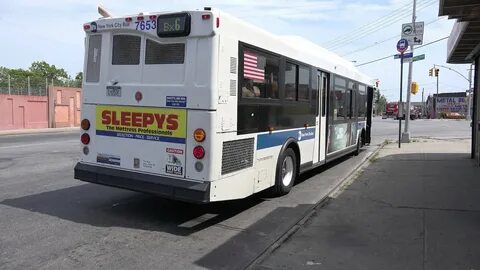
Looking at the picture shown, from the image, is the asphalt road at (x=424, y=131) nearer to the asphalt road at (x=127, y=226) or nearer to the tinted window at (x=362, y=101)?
the tinted window at (x=362, y=101)

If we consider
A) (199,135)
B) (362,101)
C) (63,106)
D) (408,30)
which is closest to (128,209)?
(199,135)

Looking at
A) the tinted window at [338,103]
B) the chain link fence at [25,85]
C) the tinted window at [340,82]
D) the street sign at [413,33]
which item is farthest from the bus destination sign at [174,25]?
the chain link fence at [25,85]

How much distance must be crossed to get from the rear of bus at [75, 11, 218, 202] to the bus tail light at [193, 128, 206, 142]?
0.04ft

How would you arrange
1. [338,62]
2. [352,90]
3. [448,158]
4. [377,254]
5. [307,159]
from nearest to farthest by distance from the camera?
[377,254] < [307,159] < [338,62] < [352,90] < [448,158]

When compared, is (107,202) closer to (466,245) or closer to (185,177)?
(185,177)

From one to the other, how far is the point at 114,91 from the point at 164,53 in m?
1.04

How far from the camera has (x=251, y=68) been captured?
7.46 metres

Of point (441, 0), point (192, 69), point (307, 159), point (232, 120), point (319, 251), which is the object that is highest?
point (441, 0)

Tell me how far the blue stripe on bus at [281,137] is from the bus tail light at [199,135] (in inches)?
56.2

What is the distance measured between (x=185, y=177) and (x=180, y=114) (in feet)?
2.74

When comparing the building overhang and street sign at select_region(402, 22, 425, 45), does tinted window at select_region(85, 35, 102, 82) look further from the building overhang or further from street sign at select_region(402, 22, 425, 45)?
street sign at select_region(402, 22, 425, 45)

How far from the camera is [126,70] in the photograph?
23.9 ft

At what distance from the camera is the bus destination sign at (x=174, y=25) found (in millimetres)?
6582

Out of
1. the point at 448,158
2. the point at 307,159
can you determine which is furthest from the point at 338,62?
the point at 448,158
